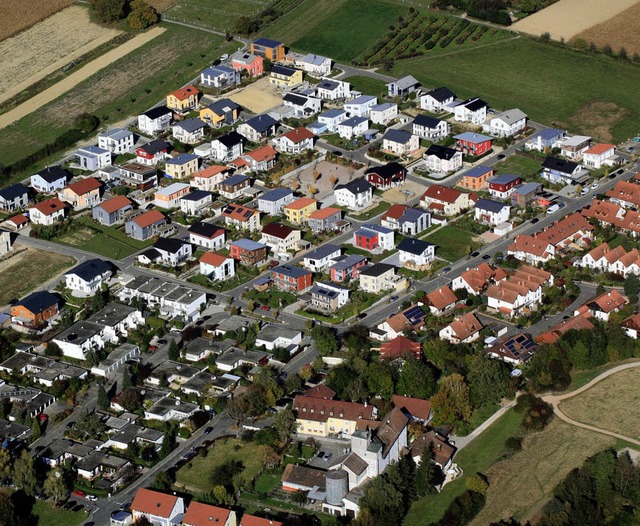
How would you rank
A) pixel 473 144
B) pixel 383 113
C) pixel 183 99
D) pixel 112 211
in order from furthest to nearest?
pixel 183 99
pixel 383 113
pixel 473 144
pixel 112 211

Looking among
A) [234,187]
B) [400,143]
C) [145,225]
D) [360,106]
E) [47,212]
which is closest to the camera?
[145,225]

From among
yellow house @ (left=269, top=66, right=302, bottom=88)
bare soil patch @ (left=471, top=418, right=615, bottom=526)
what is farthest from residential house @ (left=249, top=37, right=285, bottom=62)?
bare soil patch @ (left=471, top=418, right=615, bottom=526)

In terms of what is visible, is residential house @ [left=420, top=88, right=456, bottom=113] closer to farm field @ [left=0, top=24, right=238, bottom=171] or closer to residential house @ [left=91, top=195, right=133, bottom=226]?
farm field @ [left=0, top=24, right=238, bottom=171]

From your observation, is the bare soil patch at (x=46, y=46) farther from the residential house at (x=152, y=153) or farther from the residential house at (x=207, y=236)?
the residential house at (x=207, y=236)

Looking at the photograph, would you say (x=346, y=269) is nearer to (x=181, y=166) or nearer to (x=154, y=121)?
(x=181, y=166)

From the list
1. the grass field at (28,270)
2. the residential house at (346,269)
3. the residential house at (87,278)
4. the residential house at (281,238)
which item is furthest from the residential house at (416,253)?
the grass field at (28,270)

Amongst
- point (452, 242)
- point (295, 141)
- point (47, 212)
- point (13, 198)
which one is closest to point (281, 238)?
point (452, 242)

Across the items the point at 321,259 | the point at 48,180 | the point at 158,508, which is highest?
the point at 158,508
